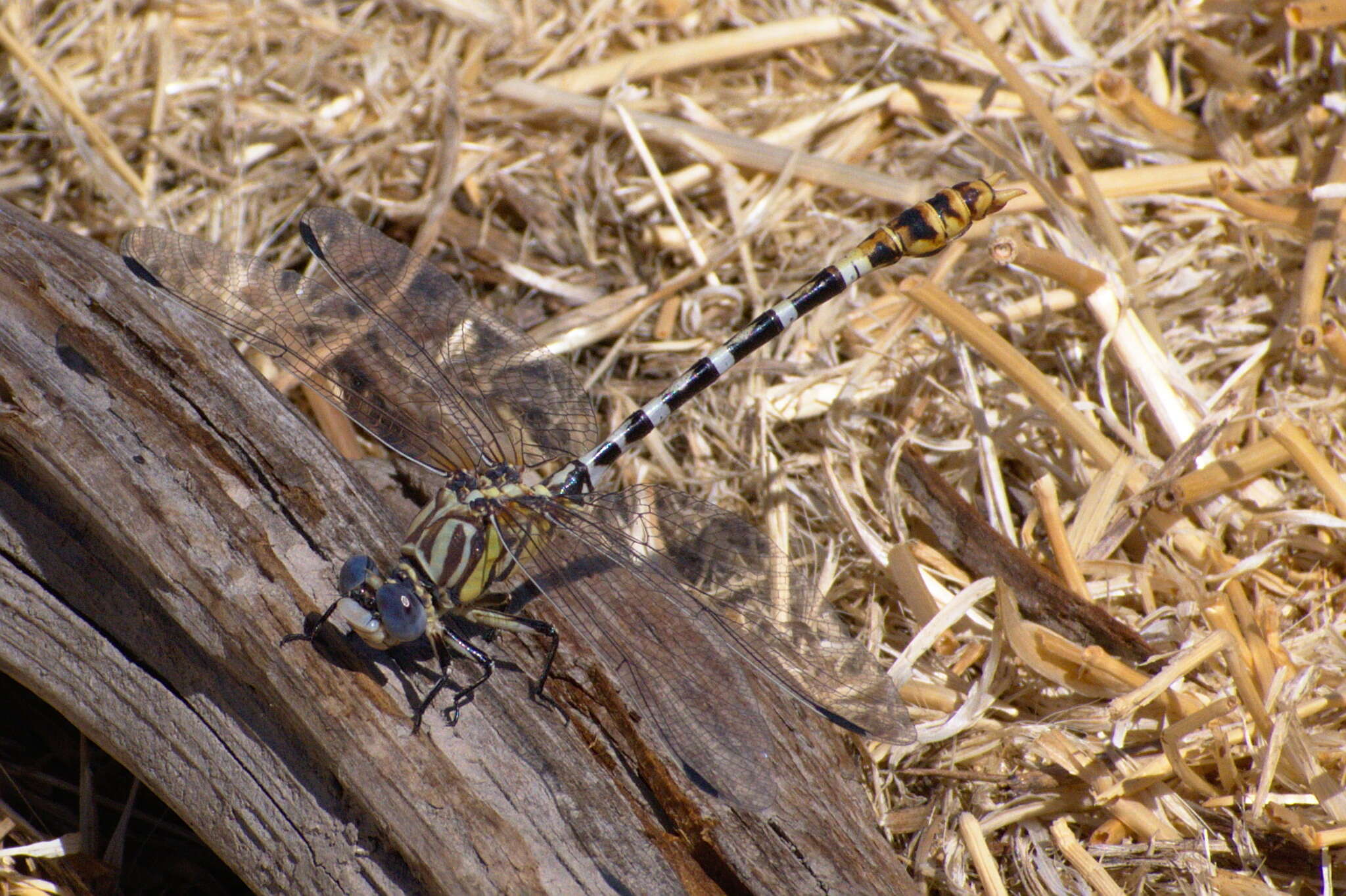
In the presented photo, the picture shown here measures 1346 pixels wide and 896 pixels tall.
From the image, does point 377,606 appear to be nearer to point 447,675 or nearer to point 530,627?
point 447,675

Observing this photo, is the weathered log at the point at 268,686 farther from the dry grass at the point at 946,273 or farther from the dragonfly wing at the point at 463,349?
the dry grass at the point at 946,273

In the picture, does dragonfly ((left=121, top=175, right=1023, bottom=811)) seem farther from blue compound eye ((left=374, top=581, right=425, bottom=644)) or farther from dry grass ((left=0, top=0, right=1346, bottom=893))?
dry grass ((left=0, top=0, right=1346, bottom=893))

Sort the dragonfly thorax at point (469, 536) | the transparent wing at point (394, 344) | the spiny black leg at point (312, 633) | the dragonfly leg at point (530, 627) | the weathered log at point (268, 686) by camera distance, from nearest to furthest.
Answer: the weathered log at point (268, 686), the spiny black leg at point (312, 633), the dragonfly leg at point (530, 627), the dragonfly thorax at point (469, 536), the transparent wing at point (394, 344)

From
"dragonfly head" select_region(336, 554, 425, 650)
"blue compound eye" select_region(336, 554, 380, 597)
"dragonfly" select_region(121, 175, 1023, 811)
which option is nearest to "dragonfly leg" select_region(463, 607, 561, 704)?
"dragonfly" select_region(121, 175, 1023, 811)

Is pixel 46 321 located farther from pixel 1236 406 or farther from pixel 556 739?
pixel 1236 406

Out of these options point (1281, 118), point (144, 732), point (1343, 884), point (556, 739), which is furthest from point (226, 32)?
point (1343, 884)

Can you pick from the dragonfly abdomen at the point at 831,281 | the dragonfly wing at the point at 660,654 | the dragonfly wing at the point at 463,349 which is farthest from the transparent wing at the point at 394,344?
the dragonfly wing at the point at 660,654

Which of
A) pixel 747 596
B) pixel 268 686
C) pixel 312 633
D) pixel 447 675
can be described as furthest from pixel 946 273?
pixel 268 686
